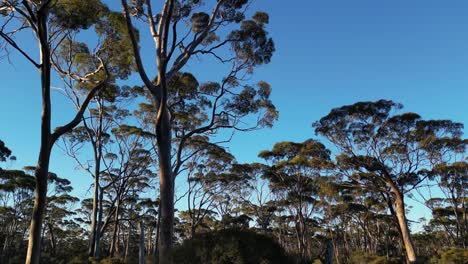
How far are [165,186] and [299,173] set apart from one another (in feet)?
62.5

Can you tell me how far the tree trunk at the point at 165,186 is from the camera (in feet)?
25.2

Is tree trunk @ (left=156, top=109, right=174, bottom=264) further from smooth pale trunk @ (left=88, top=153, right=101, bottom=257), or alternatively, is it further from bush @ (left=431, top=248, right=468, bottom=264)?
bush @ (left=431, top=248, right=468, bottom=264)

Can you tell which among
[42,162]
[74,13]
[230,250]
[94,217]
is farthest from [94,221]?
[230,250]

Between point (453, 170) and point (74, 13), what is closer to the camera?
point (74, 13)

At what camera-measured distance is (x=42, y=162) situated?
24.7 ft

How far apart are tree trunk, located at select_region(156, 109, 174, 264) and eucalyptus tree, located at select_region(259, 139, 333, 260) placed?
16.5 m

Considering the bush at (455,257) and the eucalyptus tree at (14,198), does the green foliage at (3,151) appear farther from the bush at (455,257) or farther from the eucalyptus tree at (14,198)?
the bush at (455,257)

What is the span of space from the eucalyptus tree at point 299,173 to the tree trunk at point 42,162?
18.4m

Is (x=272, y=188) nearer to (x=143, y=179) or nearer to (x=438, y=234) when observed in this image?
(x=143, y=179)

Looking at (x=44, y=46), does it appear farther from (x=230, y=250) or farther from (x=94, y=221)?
(x=94, y=221)

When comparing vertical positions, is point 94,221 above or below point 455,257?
above

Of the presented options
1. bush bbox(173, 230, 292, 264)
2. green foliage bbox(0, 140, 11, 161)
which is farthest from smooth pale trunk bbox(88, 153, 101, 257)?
bush bbox(173, 230, 292, 264)

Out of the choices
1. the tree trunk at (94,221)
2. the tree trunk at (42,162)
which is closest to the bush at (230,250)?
the tree trunk at (42,162)

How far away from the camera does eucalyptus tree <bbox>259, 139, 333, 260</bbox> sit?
79.5 ft
